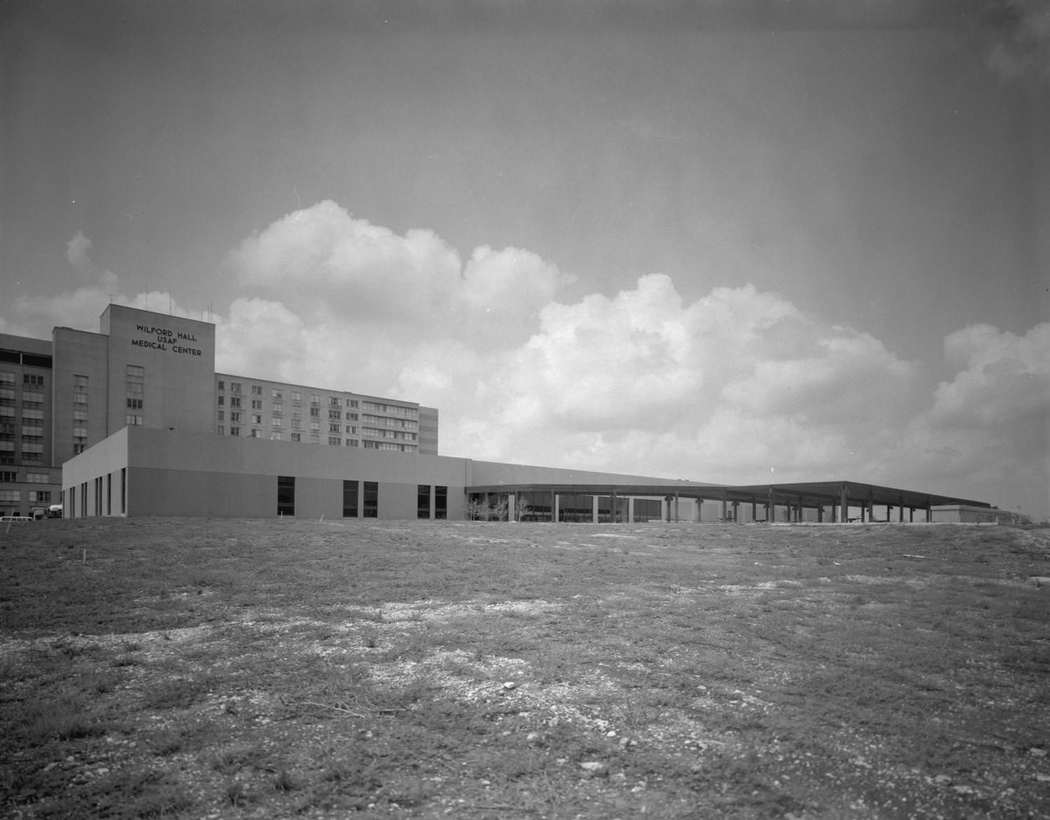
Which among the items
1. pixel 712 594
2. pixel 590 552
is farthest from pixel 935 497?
pixel 712 594

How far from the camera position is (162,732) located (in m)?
7.80

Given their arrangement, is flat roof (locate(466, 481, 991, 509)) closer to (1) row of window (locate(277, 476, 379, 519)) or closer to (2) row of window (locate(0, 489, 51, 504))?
(1) row of window (locate(277, 476, 379, 519))

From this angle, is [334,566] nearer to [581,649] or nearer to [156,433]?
[581,649]

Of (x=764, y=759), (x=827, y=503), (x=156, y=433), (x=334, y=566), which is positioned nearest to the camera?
(x=764, y=759)

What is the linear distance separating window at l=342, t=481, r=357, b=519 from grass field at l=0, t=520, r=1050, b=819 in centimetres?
5118

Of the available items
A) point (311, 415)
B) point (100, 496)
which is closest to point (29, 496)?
point (100, 496)

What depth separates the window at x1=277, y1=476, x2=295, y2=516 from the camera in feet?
220

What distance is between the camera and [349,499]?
72062 mm

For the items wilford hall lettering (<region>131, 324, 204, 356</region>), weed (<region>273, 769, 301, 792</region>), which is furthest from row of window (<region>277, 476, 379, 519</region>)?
weed (<region>273, 769, 301, 792</region>)

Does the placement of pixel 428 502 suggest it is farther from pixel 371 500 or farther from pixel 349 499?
pixel 349 499

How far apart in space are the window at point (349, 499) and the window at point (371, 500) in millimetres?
1149

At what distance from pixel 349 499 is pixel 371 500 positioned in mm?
2810

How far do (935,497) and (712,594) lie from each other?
59.8m

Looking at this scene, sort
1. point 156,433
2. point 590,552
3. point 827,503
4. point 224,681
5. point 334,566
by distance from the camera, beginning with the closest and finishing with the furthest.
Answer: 1. point 224,681
2. point 334,566
3. point 590,552
4. point 156,433
5. point 827,503
